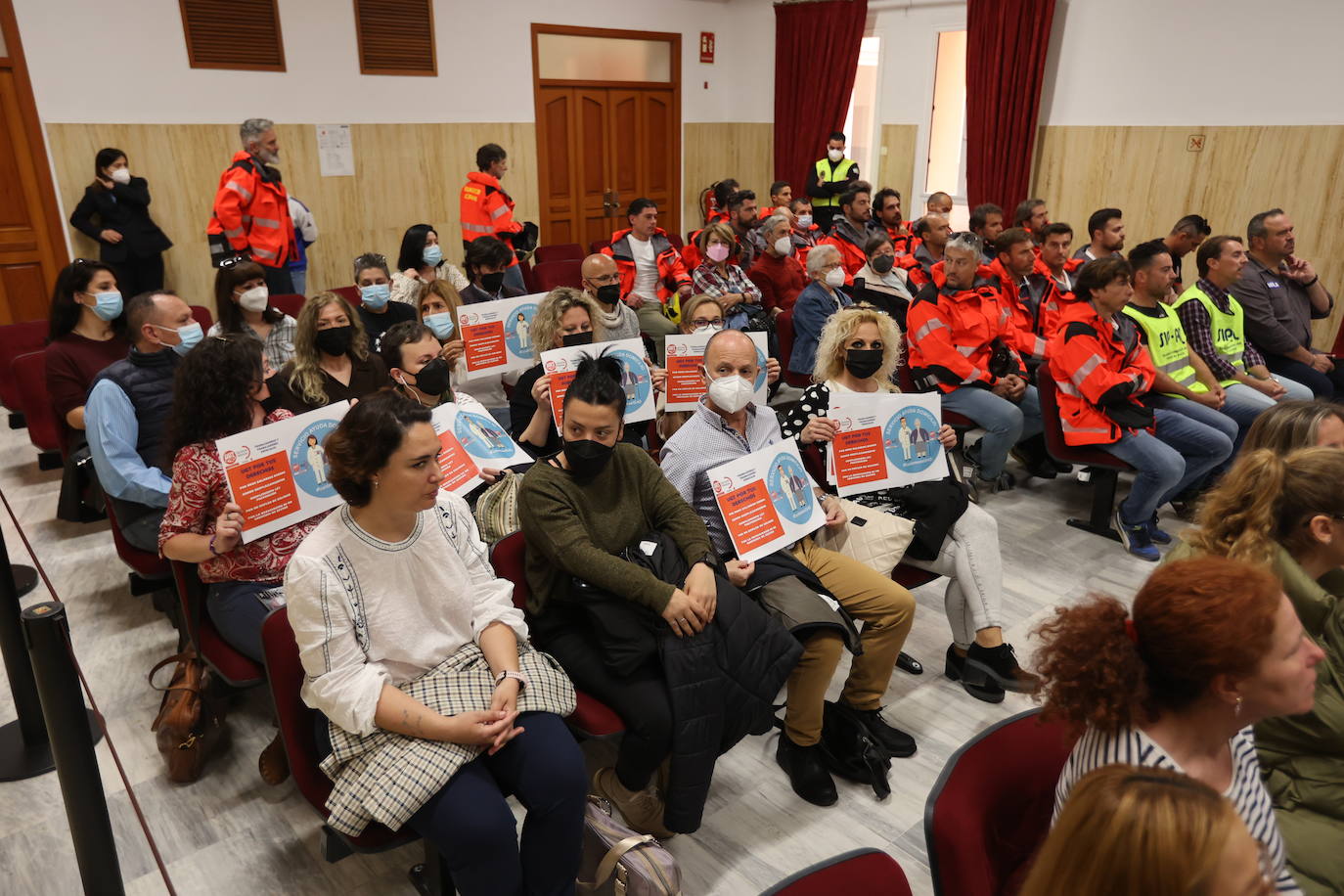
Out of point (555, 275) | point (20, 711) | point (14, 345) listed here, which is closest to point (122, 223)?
point (14, 345)

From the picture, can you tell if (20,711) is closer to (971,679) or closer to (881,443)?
(881,443)

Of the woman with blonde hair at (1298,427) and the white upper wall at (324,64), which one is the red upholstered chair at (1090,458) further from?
the white upper wall at (324,64)

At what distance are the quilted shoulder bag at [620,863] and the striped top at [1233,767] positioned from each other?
3.08 ft

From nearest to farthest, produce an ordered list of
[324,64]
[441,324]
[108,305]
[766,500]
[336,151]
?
[766,500], [108,305], [441,324], [324,64], [336,151]

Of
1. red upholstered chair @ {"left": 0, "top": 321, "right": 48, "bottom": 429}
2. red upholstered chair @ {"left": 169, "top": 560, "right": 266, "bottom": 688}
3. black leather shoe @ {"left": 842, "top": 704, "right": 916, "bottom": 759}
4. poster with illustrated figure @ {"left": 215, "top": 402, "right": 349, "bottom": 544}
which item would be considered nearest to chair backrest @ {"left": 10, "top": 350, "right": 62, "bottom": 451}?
red upholstered chair @ {"left": 0, "top": 321, "right": 48, "bottom": 429}

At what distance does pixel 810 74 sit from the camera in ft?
34.4

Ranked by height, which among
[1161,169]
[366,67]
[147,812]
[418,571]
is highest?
[366,67]

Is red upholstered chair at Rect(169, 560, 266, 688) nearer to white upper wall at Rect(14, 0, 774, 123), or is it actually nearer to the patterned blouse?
the patterned blouse

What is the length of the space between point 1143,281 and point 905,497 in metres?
2.39

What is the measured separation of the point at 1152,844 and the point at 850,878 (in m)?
0.45

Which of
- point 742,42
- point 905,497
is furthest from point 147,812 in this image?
point 742,42

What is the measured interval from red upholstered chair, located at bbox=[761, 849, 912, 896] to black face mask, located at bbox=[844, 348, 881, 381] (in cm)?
227

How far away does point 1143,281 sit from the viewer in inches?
178

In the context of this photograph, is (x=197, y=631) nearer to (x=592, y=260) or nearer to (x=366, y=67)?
(x=592, y=260)
